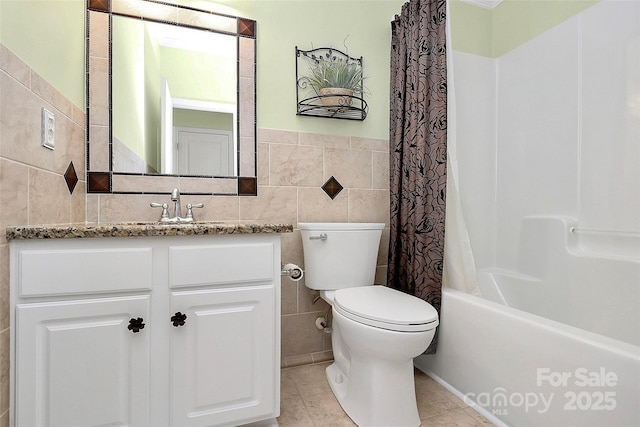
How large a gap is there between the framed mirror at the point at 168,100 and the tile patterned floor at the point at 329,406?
100 cm

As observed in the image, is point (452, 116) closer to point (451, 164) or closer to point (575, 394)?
point (451, 164)

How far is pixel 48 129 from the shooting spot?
113 centimetres

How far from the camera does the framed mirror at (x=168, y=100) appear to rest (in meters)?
1.50

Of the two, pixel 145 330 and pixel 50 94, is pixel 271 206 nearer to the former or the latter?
pixel 145 330

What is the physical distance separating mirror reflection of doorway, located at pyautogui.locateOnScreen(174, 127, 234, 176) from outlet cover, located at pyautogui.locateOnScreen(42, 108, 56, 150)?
0.51 meters

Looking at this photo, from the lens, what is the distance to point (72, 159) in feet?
4.41

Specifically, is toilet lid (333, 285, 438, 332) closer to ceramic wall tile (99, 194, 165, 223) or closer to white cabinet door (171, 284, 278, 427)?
white cabinet door (171, 284, 278, 427)

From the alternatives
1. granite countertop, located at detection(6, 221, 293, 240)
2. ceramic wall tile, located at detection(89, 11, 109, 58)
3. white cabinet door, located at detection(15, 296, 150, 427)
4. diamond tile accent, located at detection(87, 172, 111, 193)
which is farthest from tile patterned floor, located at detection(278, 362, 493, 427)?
ceramic wall tile, located at detection(89, 11, 109, 58)

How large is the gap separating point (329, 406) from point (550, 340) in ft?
2.96

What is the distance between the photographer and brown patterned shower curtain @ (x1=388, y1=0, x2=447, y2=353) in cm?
154

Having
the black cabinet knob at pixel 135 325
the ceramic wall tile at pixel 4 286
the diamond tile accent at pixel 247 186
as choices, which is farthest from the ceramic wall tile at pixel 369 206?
the ceramic wall tile at pixel 4 286

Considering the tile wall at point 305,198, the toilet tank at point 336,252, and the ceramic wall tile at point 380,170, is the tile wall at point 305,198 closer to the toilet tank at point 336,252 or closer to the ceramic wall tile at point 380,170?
the ceramic wall tile at point 380,170

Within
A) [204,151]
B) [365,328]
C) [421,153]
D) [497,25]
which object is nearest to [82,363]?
[365,328]

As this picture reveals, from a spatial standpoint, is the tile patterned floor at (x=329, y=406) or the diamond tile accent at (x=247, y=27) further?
the diamond tile accent at (x=247, y=27)
